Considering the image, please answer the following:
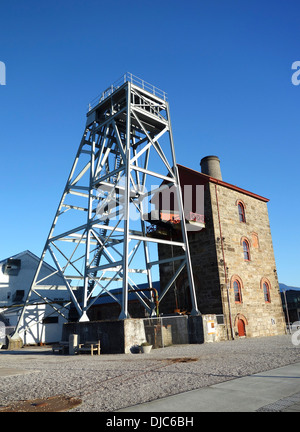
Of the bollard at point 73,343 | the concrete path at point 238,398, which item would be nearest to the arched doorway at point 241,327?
the bollard at point 73,343

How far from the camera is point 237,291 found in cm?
2297

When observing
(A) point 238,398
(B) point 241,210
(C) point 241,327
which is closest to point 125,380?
(A) point 238,398

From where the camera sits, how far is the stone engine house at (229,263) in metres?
22.0

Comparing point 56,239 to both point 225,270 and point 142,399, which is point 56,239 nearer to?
point 225,270

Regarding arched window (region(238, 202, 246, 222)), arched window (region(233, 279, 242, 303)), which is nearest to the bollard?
arched window (region(233, 279, 242, 303))

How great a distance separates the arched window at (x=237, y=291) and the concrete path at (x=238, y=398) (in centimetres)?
1592

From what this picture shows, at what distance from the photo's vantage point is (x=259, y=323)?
78.6 feet

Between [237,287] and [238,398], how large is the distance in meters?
18.2

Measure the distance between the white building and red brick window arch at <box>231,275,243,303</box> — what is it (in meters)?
12.9

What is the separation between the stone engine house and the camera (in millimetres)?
22031

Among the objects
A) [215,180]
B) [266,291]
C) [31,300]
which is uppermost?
[215,180]

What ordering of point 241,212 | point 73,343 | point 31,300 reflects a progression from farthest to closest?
point 31,300
point 241,212
point 73,343

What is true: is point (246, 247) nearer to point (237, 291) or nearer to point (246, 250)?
point (246, 250)
